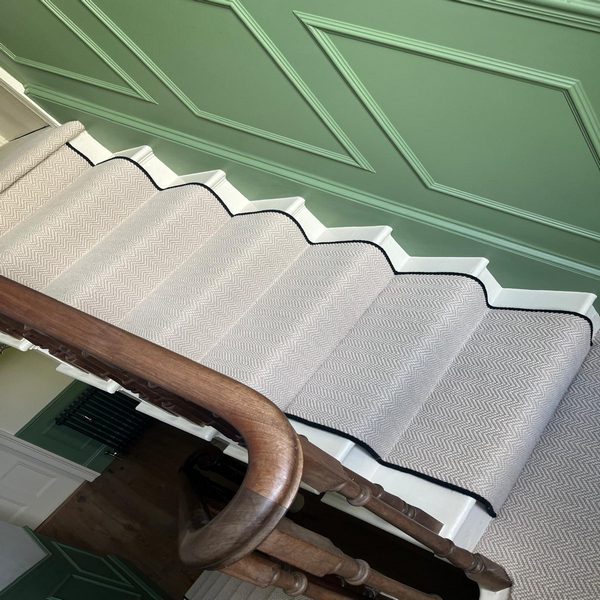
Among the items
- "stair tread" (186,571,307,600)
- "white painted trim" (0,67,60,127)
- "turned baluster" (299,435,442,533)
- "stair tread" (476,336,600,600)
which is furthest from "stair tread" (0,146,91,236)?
"stair tread" (476,336,600,600)

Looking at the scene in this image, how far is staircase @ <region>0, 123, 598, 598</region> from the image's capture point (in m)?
1.88

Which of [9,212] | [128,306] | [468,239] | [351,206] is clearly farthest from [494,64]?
[9,212]

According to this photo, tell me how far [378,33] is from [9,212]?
1.98 metres

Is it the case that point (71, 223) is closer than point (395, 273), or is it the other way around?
point (395, 273)

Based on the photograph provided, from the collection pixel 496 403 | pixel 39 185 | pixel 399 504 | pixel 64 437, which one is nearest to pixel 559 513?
pixel 496 403

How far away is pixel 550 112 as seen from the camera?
5.24 ft

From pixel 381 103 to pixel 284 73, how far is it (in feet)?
1.32

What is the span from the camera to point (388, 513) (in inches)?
54.0

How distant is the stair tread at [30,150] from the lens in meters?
2.80

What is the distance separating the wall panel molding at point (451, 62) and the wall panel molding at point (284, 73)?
0.66 ft

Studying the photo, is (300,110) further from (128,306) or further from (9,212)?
(9,212)

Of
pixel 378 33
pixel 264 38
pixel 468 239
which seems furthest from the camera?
pixel 468 239

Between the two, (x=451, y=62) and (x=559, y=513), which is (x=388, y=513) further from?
(x=451, y=62)

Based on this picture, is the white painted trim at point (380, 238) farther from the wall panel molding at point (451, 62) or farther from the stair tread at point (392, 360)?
the wall panel molding at point (451, 62)
